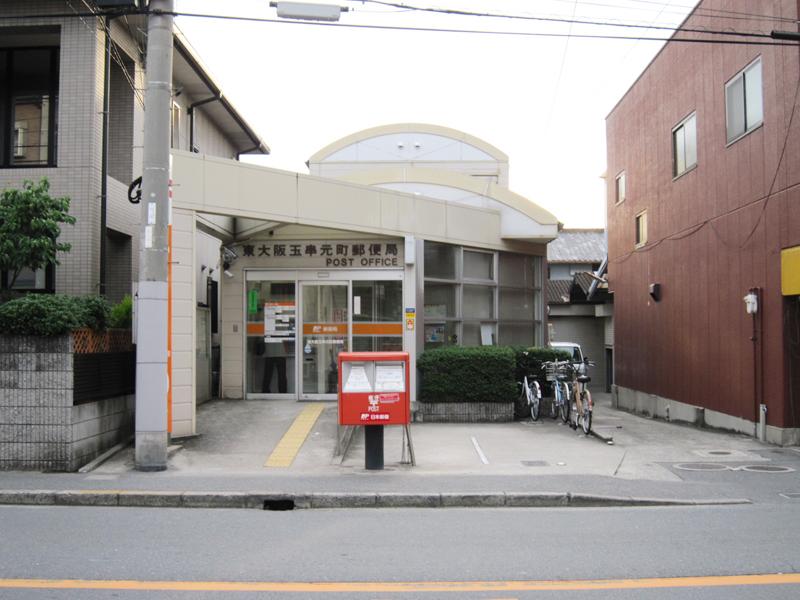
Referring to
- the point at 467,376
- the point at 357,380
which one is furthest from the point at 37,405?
the point at 467,376

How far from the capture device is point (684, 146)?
17.0 metres

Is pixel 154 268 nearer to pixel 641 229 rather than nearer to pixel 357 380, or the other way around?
pixel 357 380

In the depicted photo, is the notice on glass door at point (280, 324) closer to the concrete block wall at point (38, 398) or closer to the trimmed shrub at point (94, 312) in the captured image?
the trimmed shrub at point (94, 312)

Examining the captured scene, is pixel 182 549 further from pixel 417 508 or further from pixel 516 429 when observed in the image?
pixel 516 429

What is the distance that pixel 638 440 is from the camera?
12742 mm

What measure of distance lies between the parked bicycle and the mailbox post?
5200 millimetres

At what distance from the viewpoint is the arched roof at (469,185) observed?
53.9ft

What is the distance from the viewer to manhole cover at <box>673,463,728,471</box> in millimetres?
10117

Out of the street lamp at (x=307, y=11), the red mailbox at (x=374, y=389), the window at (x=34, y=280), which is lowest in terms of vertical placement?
the red mailbox at (x=374, y=389)

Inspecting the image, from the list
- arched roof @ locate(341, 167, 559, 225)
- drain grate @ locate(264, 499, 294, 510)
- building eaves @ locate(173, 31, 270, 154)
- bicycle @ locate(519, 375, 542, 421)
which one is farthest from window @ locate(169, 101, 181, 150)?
drain grate @ locate(264, 499, 294, 510)

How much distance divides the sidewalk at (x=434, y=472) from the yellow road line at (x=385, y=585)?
9.01ft

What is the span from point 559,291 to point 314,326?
21.9m

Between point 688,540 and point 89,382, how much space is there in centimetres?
771

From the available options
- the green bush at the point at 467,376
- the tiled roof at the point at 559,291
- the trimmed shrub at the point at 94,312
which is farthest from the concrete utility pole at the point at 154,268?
the tiled roof at the point at 559,291
